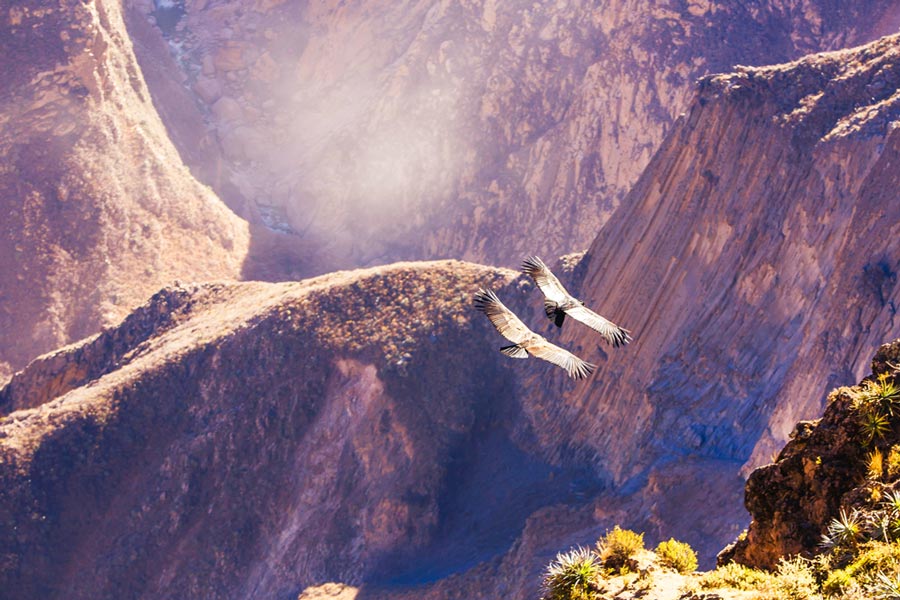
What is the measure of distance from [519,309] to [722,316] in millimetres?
9043

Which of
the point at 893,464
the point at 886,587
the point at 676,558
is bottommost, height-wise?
the point at 676,558

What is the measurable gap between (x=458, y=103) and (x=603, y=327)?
60.6 metres

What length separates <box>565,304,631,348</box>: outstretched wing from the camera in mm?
12031

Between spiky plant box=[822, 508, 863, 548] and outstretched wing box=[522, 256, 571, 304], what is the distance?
4.07m

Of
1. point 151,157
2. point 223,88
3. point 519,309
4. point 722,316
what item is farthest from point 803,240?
point 223,88

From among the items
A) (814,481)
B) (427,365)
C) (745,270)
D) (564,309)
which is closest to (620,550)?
(814,481)

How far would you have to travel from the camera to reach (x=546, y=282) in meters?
13.3

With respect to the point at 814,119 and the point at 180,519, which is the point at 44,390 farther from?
the point at 814,119

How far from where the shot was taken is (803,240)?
32438mm

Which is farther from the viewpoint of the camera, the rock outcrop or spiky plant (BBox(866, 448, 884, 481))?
the rock outcrop

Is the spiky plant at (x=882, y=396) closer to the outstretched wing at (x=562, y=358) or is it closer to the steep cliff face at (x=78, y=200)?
the outstretched wing at (x=562, y=358)

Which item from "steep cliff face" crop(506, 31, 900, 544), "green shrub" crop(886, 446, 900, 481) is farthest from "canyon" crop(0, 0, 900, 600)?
"green shrub" crop(886, 446, 900, 481)

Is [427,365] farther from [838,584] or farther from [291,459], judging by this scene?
[838,584]

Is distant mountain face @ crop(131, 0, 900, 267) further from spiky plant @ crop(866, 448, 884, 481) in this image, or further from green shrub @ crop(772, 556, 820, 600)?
green shrub @ crop(772, 556, 820, 600)
